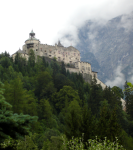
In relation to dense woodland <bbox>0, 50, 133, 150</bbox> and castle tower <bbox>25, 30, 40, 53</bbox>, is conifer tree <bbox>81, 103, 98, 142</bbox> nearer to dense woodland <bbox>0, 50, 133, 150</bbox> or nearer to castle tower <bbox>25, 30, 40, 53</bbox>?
dense woodland <bbox>0, 50, 133, 150</bbox>

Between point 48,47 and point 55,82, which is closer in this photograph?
point 55,82

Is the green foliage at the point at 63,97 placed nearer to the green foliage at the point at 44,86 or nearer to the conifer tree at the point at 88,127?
the green foliage at the point at 44,86

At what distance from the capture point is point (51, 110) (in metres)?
52.8

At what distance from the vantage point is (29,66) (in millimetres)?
75688

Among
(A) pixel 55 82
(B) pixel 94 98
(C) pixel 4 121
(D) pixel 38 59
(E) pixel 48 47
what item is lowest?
(C) pixel 4 121

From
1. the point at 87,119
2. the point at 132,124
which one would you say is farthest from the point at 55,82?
the point at 87,119

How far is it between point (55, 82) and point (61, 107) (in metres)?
13.3

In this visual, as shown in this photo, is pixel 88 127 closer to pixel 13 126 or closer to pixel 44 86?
pixel 13 126

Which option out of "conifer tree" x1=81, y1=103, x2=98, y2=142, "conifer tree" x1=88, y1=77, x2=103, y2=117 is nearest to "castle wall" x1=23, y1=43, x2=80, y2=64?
"conifer tree" x1=88, y1=77, x2=103, y2=117

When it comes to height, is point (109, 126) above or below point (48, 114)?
below

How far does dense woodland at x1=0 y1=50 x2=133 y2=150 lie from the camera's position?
9750 mm

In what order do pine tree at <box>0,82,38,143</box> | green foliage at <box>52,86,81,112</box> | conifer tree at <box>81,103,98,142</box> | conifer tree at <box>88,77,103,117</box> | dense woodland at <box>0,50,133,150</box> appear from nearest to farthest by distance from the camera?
pine tree at <box>0,82,38,143</box> → dense woodland at <box>0,50,133,150</box> → conifer tree at <box>81,103,98,142</box> → conifer tree at <box>88,77,103,117</box> → green foliage at <box>52,86,81,112</box>

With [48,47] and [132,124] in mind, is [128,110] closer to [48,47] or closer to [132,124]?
[132,124]

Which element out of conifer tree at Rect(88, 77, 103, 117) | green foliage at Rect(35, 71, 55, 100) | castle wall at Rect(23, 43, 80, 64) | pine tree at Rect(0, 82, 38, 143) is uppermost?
castle wall at Rect(23, 43, 80, 64)
